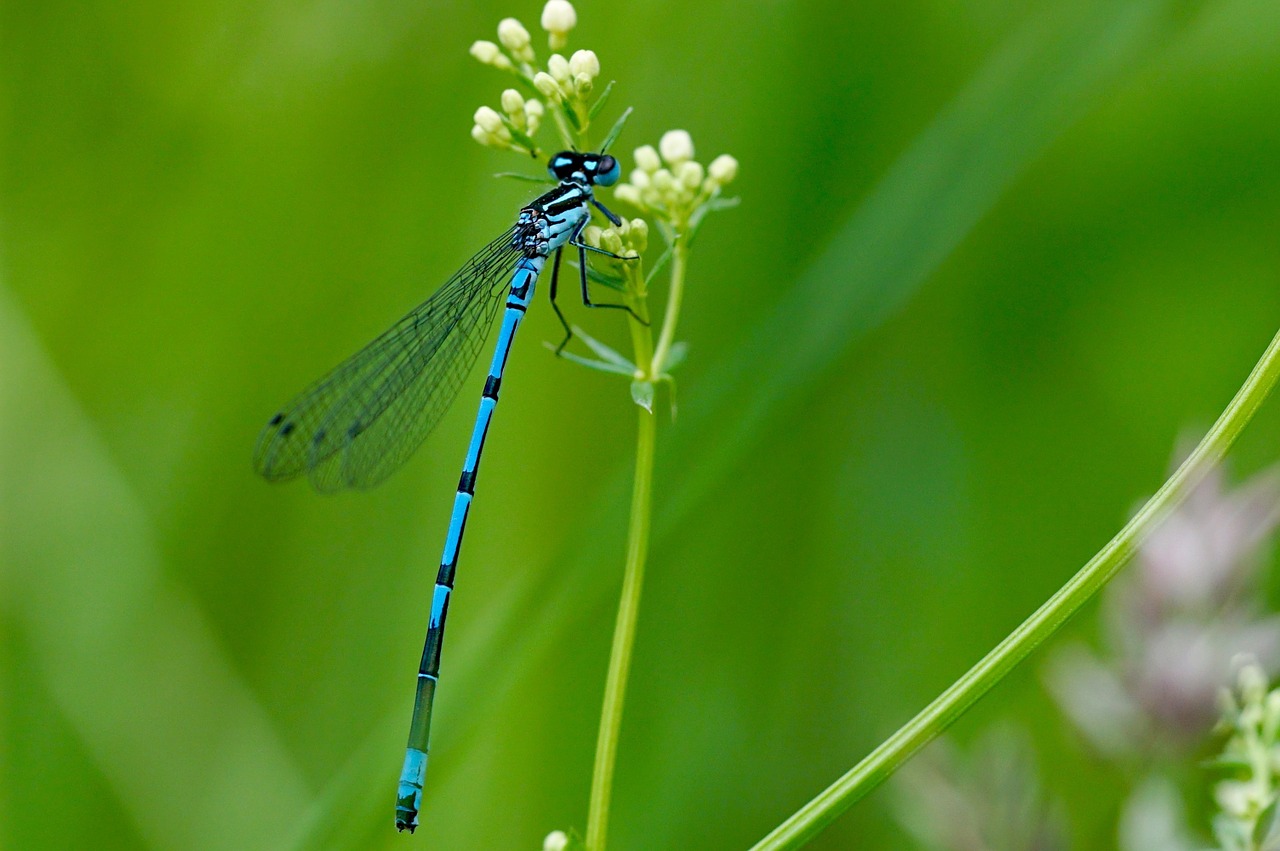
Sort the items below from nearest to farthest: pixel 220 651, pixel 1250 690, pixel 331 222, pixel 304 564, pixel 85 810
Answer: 1. pixel 1250 690
2. pixel 85 810
3. pixel 220 651
4. pixel 304 564
5. pixel 331 222

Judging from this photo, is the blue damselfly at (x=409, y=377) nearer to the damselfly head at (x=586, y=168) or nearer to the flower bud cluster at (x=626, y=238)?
the damselfly head at (x=586, y=168)

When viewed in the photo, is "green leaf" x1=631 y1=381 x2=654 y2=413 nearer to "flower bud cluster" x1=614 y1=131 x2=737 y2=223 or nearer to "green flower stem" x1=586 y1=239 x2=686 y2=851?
"green flower stem" x1=586 y1=239 x2=686 y2=851

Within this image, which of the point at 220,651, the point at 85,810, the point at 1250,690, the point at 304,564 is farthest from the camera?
the point at 304,564

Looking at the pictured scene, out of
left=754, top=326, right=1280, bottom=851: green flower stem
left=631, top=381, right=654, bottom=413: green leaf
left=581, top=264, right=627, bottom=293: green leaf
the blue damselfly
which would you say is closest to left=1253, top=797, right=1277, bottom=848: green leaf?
left=754, top=326, right=1280, bottom=851: green flower stem

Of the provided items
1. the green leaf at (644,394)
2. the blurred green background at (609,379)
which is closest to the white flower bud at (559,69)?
the green leaf at (644,394)

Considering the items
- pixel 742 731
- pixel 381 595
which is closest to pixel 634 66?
pixel 381 595

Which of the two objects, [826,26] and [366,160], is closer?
[826,26]

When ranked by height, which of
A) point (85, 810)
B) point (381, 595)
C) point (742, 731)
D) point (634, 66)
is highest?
point (634, 66)

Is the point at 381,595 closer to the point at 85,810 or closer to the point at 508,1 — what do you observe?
the point at 85,810

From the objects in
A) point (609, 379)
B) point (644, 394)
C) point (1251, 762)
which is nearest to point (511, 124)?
point (644, 394)
